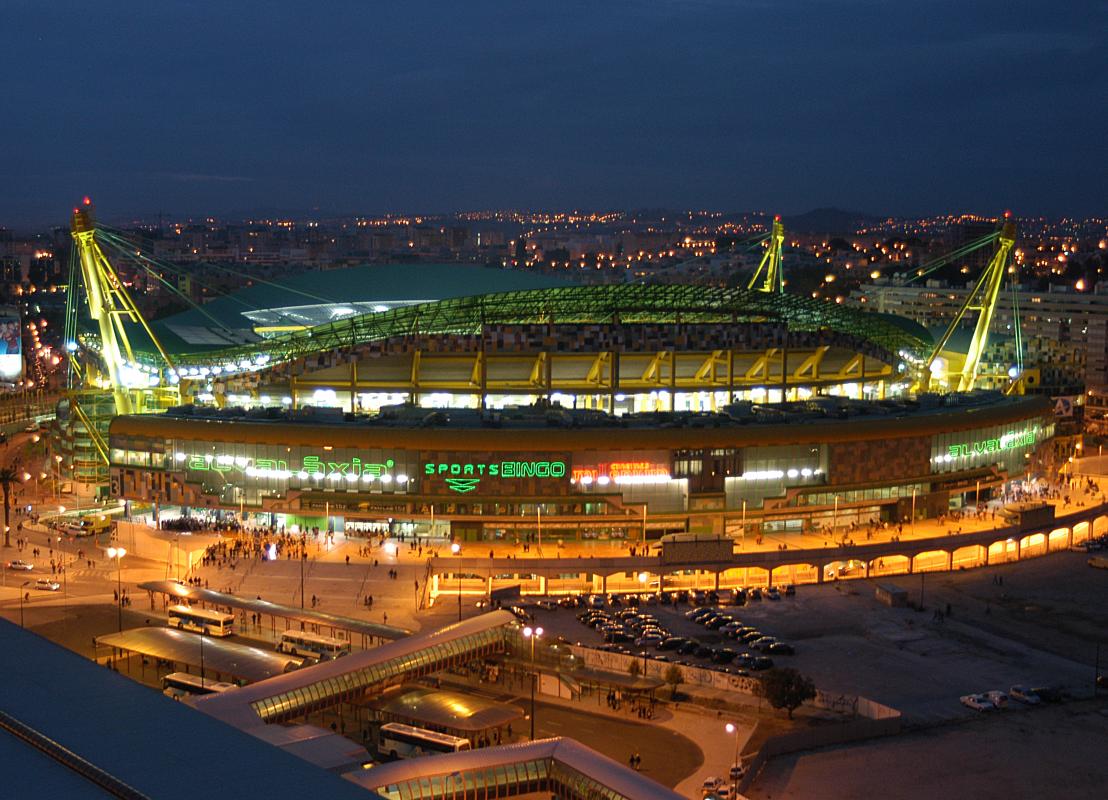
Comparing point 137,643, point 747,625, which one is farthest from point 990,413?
point 137,643

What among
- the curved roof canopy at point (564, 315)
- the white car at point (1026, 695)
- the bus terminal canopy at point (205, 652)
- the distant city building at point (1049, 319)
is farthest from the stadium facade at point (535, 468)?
the distant city building at point (1049, 319)

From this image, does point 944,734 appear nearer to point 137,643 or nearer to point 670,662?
point 670,662

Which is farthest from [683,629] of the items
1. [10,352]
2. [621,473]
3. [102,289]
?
[10,352]

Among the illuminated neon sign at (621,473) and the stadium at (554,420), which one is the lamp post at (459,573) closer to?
the stadium at (554,420)

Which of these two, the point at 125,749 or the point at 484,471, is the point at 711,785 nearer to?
the point at 125,749

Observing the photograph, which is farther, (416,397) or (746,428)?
(416,397)

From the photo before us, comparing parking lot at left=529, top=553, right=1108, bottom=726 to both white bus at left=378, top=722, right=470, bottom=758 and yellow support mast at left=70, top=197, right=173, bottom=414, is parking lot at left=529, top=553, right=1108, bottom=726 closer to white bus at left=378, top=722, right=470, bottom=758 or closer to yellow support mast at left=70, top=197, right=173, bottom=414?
white bus at left=378, top=722, right=470, bottom=758
